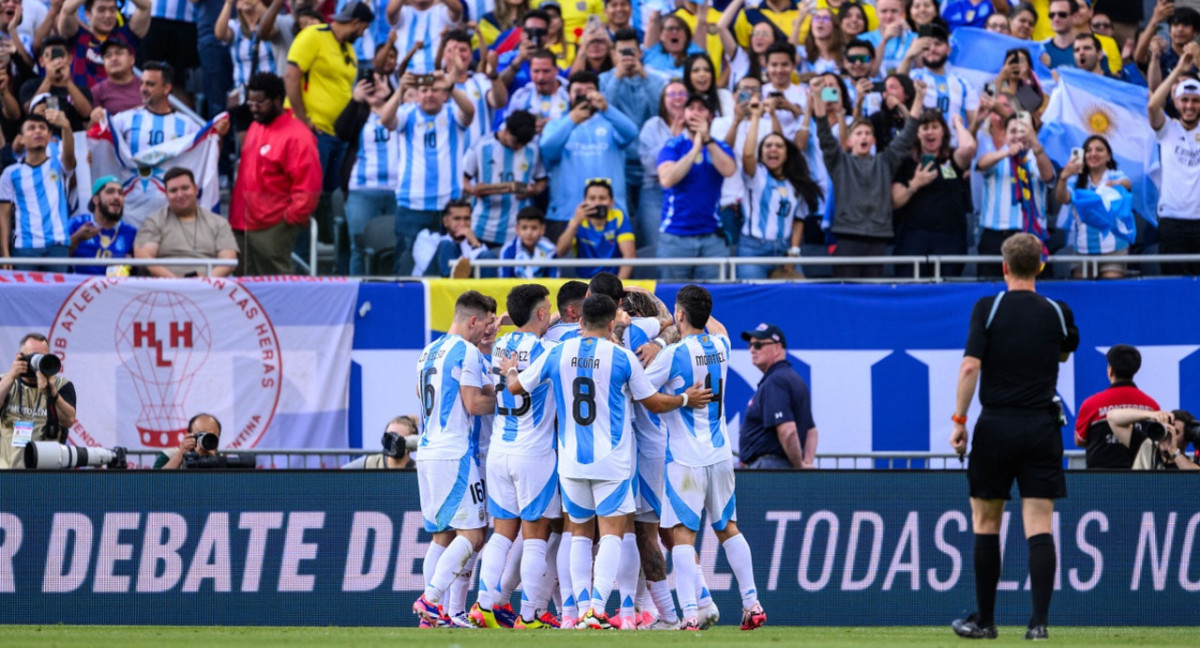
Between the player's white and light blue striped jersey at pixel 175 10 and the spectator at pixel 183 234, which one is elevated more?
the player's white and light blue striped jersey at pixel 175 10

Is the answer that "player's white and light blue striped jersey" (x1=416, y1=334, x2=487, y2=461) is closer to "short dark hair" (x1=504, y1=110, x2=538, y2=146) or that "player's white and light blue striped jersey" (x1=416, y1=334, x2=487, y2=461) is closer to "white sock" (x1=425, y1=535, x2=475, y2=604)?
"white sock" (x1=425, y1=535, x2=475, y2=604)

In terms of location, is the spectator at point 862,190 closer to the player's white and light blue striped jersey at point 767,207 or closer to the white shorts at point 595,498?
the player's white and light blue striped jersey at point 767,207

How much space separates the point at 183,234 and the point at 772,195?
5652mm

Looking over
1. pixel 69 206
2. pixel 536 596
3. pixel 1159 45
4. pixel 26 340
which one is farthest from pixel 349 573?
pixel 1159 45

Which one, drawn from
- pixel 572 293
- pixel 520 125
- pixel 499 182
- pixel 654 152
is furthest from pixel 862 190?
pixel 572 293

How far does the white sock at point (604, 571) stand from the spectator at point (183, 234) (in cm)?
668

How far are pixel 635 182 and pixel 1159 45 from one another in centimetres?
587

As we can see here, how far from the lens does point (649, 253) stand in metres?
16.2

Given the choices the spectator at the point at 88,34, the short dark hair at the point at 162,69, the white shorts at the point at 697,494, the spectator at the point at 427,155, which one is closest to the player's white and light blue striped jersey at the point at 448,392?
the white shorts at the point at 697,494

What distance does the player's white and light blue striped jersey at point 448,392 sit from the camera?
11.0 m

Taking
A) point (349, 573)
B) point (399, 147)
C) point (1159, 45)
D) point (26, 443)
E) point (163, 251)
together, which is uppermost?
point (1159, 45)

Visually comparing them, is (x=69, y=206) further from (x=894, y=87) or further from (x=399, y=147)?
(x=894, y=87)

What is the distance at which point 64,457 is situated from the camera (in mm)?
12453

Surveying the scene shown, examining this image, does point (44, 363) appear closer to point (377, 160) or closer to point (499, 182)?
point (377, 160)
